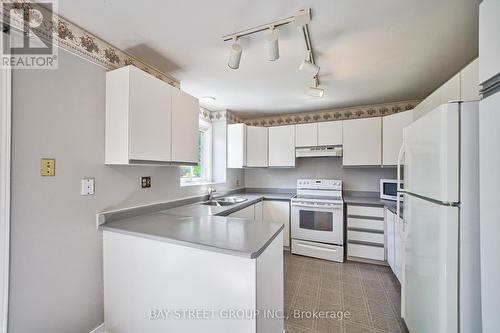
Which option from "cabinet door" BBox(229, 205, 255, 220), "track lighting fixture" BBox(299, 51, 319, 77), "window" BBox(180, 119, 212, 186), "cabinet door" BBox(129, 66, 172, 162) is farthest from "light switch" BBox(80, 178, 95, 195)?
"track lighting fixture" BBox(299, 51, 319, 77)

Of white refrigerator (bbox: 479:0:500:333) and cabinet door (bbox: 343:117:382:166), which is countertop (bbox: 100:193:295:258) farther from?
cabinet door (bbox: 343:117:382:166)

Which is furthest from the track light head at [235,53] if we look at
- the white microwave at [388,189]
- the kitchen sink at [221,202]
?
the white microwave at [388,189]

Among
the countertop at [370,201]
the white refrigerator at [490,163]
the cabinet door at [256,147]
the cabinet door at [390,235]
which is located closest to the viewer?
the white refrigerator at [490,163]

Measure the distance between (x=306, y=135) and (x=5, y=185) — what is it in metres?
3.16

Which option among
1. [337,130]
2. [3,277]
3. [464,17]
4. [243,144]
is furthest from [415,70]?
[3,277]

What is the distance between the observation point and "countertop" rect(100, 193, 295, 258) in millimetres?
1045

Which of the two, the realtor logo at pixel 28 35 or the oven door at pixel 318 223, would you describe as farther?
the oven door at pixel 318 223

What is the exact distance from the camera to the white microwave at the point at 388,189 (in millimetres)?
2712

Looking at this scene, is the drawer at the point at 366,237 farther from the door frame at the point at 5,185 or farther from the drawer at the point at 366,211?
the door frame at the point at 5,185

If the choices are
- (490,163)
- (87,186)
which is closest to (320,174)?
(490,163)

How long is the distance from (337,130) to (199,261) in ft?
8.97

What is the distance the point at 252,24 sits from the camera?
133cm

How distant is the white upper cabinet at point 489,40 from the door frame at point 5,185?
2.22 metres

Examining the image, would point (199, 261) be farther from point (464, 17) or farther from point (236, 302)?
point (464, 17)
